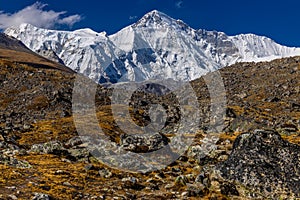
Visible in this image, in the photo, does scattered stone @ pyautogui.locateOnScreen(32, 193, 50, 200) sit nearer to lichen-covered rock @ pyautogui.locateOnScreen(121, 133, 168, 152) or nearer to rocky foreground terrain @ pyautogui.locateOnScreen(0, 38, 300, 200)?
rocky foreground terrain @ pyautogui.locateOnScreen(0, 38, 300, 200)

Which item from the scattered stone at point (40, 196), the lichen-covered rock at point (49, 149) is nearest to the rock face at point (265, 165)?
the scattered stone at point (40, 196)

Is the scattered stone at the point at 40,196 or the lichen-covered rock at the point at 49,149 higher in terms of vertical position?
the lichen-covered rock at the point at 49,149

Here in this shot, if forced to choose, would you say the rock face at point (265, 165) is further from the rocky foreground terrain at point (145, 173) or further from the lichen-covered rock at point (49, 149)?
the lichen-covered rock at point (49, 149)

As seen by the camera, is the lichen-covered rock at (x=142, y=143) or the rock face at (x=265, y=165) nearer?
the rock face at (x=265, y=165)

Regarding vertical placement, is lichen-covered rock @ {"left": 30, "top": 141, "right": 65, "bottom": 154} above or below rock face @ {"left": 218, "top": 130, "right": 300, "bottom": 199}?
below

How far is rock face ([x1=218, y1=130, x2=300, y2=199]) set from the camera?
82.1 ft

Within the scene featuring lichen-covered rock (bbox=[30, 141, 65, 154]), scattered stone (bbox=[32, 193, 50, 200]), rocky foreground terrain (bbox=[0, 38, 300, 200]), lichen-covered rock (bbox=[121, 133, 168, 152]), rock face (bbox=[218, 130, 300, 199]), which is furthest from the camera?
lichen-covered rock (bbox=[121, 133, 168, 152])

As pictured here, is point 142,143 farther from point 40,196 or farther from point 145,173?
point 40,196

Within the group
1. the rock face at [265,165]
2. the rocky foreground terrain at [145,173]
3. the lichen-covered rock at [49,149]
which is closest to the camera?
the rocky foreground terrain at [145,173]

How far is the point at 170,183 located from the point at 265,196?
24.7 ft

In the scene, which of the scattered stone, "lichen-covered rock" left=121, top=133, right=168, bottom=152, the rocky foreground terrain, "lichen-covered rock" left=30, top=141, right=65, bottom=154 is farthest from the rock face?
"lichen-covered rock" left=30, top=141, right=65, bottom=154

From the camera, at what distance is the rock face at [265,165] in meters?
25.0

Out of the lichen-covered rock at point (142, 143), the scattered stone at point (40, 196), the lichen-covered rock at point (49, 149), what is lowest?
the scattered stone at point (40, 196)

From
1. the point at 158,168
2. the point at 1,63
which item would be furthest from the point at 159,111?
the point at 1,63
